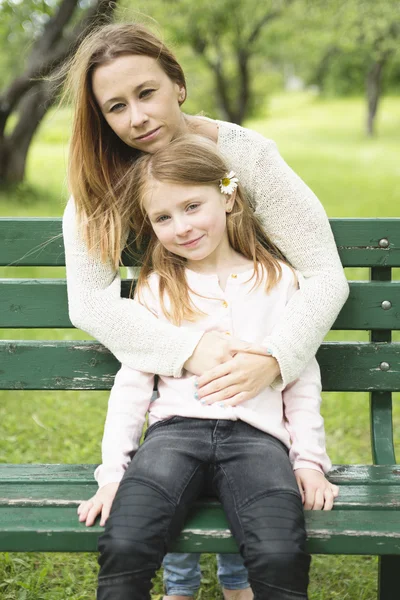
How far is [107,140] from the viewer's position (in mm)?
2604

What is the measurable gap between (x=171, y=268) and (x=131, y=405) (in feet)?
1.48

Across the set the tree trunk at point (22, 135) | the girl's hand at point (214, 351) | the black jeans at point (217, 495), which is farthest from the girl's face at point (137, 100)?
the tree trunk at point (22, 135)

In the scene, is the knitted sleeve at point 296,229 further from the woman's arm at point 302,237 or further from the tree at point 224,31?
the tree at point 224,31

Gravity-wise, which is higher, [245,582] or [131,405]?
[131,405]

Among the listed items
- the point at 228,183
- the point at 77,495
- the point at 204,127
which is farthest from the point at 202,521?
the point at 204,127

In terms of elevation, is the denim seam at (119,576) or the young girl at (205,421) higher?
the young girl at (205,421)

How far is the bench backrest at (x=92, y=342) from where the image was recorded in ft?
8.63

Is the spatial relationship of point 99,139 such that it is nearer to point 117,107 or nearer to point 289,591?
point 117,107

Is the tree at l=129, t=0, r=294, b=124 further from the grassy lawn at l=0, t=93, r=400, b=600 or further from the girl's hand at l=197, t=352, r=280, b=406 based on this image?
the girl's hand at l=197, t=352, r=280, b=406

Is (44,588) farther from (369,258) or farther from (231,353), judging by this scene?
(369,258)

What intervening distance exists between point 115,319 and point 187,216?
38 centimetres

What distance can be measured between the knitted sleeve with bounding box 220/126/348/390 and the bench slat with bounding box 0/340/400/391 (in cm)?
31

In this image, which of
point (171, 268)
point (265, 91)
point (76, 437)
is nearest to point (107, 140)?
point (171, 268)

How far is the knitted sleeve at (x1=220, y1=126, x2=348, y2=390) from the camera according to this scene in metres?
2.35
